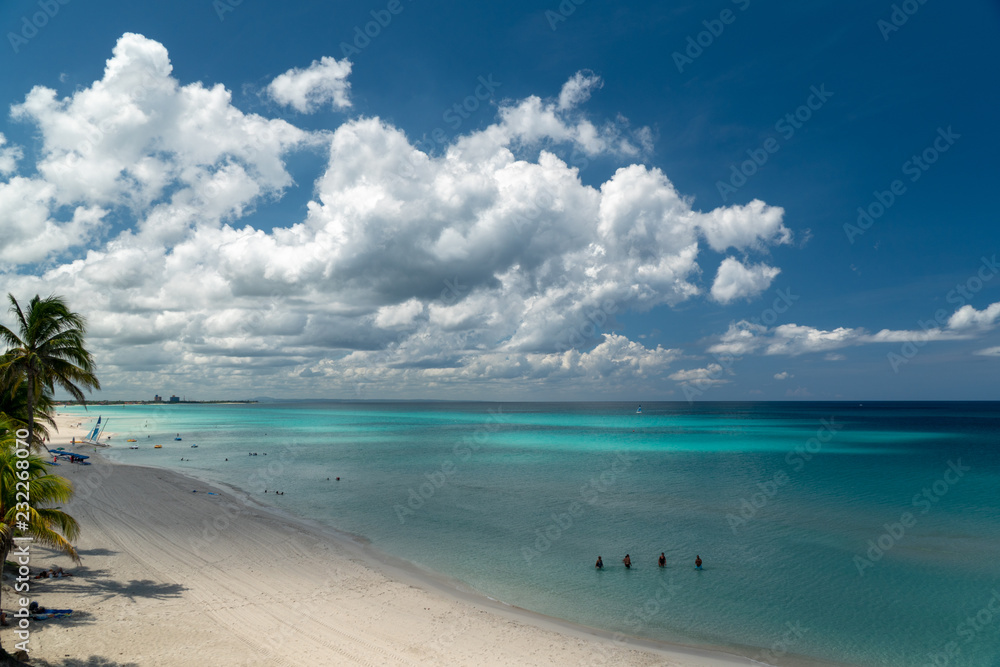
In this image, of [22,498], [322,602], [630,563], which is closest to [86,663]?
[22,498]

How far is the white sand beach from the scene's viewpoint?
14484 mm

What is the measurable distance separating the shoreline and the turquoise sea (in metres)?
1.54

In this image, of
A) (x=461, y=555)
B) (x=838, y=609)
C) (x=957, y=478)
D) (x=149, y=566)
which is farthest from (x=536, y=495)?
(x=957, y=478)

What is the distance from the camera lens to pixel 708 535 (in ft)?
96.1

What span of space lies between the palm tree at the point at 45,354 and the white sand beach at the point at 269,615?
771 centimetres

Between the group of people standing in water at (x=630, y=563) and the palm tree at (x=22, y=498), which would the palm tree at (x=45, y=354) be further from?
the group of people standing in water at (x=630, y=563)

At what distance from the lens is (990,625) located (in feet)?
61.1

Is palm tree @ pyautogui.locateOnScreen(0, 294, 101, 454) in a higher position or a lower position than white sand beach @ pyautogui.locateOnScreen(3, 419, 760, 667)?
higher

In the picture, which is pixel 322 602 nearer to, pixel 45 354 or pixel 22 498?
pixel 22 498

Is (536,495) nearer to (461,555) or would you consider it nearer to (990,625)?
(461,555)

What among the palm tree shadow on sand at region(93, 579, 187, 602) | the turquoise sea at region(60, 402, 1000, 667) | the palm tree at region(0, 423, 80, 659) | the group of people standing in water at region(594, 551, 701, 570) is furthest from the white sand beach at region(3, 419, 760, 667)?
the group of people standing in water at region(594, 551, 701, 570)

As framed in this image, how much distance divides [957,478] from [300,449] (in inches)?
3271

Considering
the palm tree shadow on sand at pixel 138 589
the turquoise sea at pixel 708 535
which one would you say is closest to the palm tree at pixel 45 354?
the palm tree shadow on sand at pixel 138 589

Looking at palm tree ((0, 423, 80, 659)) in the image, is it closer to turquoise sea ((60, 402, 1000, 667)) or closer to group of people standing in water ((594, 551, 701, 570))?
turquoise sea ((60, 402, 1000, 667))
